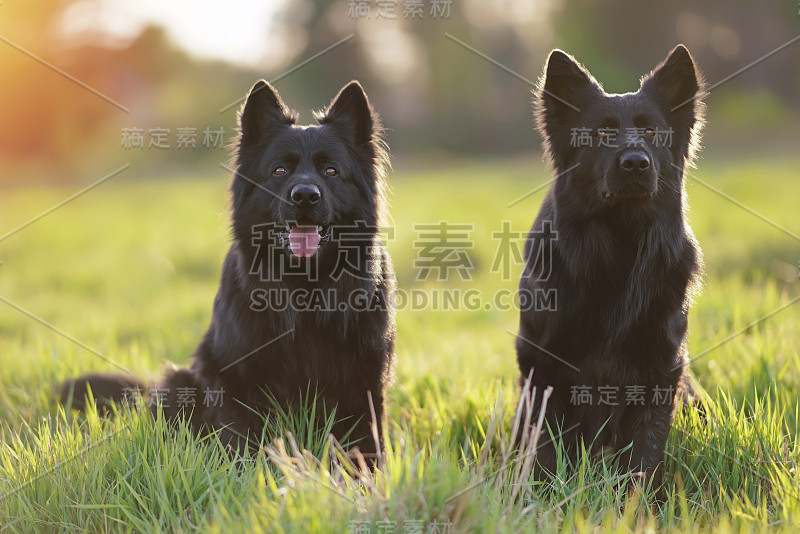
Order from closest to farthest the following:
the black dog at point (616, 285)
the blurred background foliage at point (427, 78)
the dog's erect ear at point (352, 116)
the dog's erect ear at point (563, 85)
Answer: the black dog at point (616, 285), the dog's erect ear at point (563, 85), the dog's erect ear at point (352, 116), the blurred background foliage at point (427, 78)

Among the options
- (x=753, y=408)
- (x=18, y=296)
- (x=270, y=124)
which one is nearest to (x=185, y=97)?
(x=18, y=296)

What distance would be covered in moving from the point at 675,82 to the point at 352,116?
1930mm

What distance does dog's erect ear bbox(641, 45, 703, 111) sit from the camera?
349cm

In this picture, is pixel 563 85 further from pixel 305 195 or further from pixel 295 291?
pixel 295 291

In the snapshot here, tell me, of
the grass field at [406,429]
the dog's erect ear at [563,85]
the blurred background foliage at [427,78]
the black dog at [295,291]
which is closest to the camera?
the grass field at [406,429]

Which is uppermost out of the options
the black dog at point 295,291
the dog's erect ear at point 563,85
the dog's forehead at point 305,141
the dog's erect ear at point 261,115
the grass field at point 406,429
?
the dog's erect ear at point 563,85

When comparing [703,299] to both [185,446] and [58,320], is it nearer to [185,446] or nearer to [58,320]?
[185,446]

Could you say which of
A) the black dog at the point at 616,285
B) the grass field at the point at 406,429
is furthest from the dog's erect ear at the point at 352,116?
the black dog at the point at 616,285

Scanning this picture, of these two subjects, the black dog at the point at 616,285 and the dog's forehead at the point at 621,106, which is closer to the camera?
the black dog at the point at 616,285

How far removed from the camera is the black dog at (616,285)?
3.29 metres

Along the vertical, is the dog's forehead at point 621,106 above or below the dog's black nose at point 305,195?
above

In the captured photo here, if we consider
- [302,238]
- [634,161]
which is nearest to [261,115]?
[302,238]

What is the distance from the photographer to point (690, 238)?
346cm

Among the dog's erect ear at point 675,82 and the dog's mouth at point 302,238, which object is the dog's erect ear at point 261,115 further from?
the dog's erect ear at point 675,82
